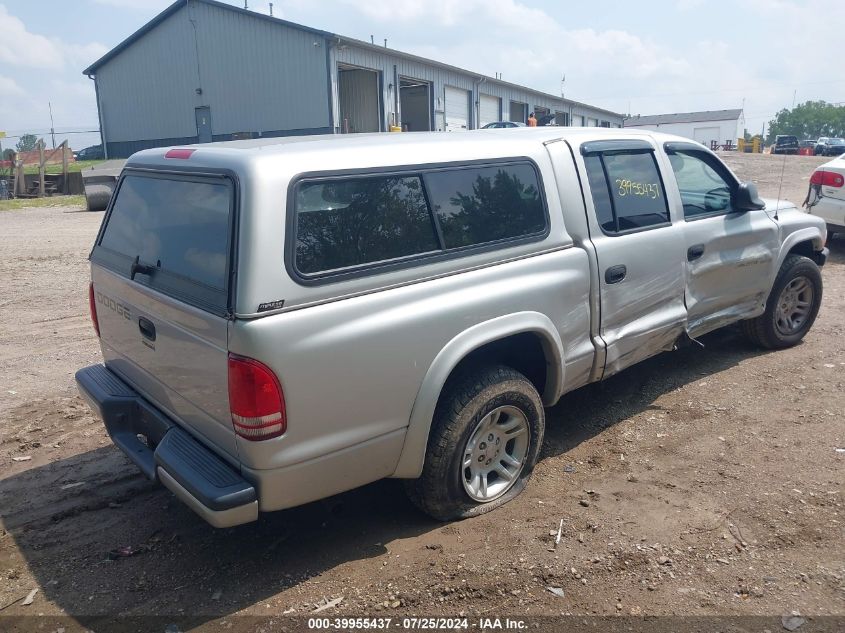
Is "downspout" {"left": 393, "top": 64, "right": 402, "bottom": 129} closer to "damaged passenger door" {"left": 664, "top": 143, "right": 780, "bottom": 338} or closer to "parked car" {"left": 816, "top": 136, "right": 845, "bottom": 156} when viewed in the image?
"damaged passenger door" {"left": 664, "top": 143, "right": 780, "bottom": 338}

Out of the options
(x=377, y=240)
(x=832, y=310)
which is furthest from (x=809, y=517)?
(x=832, y=310)

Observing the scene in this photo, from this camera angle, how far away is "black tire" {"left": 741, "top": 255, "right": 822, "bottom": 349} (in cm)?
564

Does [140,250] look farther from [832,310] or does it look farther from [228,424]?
[832,310]

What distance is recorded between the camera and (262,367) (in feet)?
8.80

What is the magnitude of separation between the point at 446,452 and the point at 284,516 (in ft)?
3.37

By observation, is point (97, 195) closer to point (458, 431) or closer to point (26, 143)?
point (458, 431)

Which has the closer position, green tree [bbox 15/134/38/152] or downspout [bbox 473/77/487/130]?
downspout [bbox 473/77/487/130]

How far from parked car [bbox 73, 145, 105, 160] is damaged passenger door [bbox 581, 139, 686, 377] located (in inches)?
1365

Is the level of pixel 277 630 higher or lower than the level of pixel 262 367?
lower

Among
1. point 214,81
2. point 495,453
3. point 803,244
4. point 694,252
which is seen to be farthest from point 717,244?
point 214,81

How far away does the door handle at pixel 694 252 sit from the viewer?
4660mm

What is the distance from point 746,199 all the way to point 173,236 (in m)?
4.01

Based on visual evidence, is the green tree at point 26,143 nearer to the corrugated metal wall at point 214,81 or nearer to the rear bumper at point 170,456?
the corrugated metal wall at point 214,81

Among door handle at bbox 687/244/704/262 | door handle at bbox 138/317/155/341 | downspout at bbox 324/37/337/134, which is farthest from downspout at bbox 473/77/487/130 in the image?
door handle at bbox 138/317/155/341
